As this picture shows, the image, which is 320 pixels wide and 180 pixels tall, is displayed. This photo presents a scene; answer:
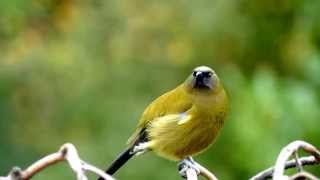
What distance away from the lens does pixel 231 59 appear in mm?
5492

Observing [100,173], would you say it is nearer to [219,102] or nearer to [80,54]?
[219,102]

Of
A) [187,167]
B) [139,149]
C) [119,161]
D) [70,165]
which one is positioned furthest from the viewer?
[139,149]

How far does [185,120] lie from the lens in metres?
2.78

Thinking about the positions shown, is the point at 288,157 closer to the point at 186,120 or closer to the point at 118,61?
the point at 186,120

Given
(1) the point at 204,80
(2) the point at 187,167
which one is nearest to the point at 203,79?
(1) the point at 204,80

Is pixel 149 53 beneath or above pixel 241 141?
above

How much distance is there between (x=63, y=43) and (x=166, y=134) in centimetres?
396

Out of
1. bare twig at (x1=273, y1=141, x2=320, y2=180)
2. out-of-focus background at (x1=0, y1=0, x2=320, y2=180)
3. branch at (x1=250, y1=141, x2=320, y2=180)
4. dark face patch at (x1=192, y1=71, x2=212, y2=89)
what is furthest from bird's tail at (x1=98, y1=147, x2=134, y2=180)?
out-of-focus background at (x1=0, y1=0, x2=320, y2=180)

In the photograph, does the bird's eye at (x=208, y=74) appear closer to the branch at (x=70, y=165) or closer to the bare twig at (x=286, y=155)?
the bare twig at (x=286, y=155)

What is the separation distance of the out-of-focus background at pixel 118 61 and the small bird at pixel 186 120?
1.37m

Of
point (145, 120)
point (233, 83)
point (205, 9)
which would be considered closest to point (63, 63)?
point (205, 9)

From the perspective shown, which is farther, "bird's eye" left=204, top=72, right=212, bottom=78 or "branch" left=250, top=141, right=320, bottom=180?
"bird's eye" left=204, top=72, right=212, bottom=78

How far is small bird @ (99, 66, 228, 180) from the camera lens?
2.69 meters

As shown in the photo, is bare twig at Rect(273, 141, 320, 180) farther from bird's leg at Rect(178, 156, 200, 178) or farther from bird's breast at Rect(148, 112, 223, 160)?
bird's breast at Rect(148, 112, 223, 160)
